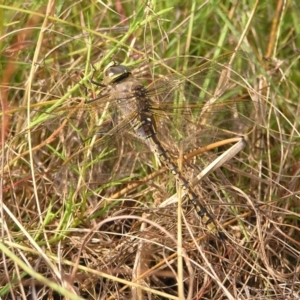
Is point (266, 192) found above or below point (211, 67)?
below

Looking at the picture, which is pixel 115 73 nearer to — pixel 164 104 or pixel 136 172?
pixel 164 104

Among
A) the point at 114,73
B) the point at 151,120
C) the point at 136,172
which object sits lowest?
the point at 136,172

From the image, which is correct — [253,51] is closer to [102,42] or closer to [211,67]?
[211,67]

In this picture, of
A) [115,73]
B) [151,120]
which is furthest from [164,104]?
[115,73]

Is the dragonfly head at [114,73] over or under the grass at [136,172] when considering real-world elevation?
over

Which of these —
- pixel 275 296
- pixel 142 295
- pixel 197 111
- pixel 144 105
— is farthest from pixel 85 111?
pixel 275 296
